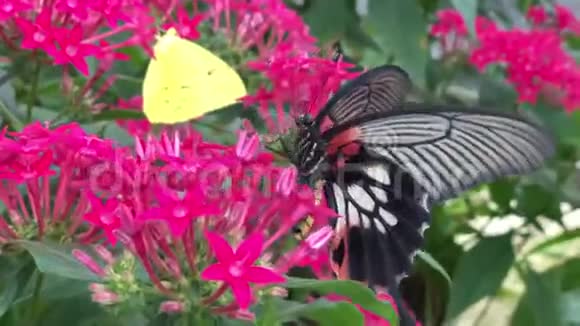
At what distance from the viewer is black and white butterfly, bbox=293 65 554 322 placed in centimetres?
90

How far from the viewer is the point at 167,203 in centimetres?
67

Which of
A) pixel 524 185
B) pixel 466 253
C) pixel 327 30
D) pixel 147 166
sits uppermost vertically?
pixel 327 30

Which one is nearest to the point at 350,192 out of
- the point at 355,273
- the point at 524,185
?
the point at 355,273

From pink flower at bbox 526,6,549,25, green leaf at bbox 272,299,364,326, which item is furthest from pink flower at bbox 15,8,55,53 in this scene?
pink flower at bbox 526,6,549,25

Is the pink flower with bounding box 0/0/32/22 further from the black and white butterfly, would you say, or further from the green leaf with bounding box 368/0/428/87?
the green leaf with bounding box 368/0/428/87

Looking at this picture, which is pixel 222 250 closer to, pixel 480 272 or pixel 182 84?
pixel 182 84

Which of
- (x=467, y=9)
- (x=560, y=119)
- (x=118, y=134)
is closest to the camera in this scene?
(x=118, y=134)

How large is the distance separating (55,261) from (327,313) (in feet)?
0.69

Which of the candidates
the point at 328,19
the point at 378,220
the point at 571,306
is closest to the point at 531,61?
the point at 328,19

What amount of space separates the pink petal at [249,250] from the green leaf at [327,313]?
62 millimetres

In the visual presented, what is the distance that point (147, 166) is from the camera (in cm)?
71

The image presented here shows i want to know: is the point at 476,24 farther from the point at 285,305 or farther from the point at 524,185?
the point at 285,305

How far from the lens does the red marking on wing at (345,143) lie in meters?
0.92

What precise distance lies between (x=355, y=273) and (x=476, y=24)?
944 millimetres
